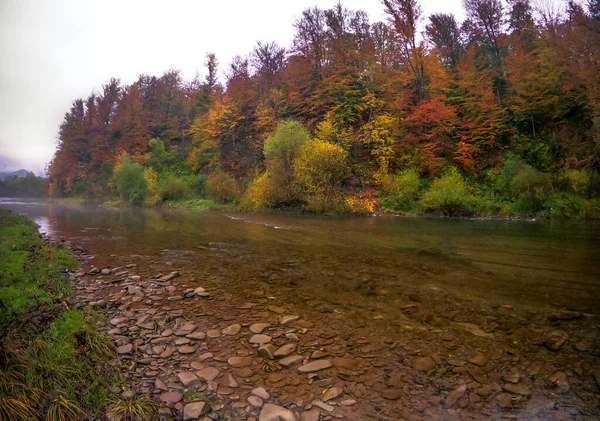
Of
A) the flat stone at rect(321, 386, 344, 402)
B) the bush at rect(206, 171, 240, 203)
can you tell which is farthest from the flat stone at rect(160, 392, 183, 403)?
the bush at rect(206, 171, 240, 203)

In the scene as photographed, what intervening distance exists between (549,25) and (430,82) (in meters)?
13.1

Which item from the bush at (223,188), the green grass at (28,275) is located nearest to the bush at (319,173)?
the bush at (223,188)

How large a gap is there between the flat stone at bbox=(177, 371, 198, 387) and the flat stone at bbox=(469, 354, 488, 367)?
3355 millimetres

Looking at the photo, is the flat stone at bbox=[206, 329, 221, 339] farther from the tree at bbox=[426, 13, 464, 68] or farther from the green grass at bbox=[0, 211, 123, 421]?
the tree at bbox=[426, 13, 464, 68]

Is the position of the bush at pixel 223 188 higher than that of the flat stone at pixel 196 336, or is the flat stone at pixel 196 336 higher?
the bush at pixel 223 188

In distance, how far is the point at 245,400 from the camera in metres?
3.17

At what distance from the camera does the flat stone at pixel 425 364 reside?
377cm

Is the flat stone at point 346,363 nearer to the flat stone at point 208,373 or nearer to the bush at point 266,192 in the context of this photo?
the flat stone at point 208,373

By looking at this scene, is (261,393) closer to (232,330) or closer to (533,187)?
(232,330)

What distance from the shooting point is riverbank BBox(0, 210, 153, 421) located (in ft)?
9.11

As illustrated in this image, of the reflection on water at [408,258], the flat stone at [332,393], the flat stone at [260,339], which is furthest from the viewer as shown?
the reflection on water at [408,258]

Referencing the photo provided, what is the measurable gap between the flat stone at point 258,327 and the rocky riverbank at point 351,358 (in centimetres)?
3

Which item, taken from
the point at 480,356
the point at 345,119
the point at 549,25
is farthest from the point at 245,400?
the point at 549,25

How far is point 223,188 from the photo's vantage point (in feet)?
128
